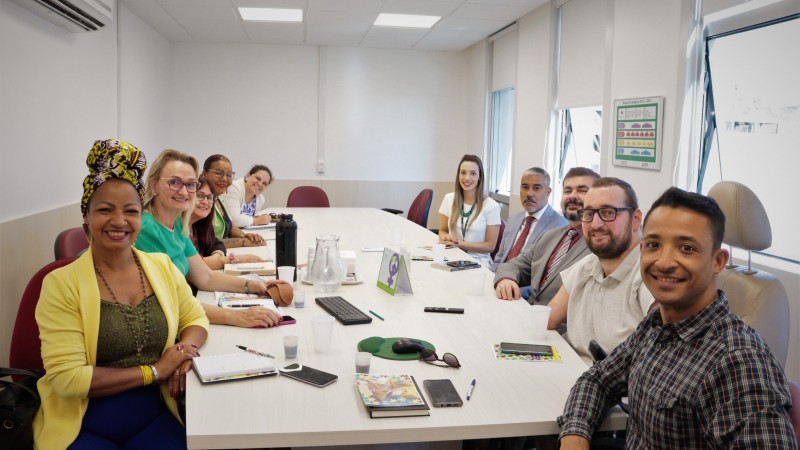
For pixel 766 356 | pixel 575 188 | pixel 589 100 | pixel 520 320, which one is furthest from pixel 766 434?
pixel 589 100

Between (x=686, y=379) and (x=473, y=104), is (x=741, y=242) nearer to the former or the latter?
(x=686, y=379)

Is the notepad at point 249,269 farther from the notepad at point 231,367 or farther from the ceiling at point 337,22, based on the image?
the ceiling at point 337,22

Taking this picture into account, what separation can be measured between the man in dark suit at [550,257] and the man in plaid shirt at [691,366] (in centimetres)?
128

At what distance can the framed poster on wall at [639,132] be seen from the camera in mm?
4191

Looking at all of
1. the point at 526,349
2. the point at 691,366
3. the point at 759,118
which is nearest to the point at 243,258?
the point at 526,349

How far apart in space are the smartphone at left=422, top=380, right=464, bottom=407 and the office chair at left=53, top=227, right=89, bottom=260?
1714 millimetres

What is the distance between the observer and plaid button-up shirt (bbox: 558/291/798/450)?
1.28 metres

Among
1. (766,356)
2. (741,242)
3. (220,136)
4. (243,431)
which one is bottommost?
(243,431)

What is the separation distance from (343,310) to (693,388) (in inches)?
56.1

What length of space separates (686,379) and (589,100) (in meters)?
4.16

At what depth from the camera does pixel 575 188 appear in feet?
10.8

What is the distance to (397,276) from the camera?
2854 millimetres

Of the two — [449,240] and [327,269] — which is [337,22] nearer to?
[449,240]

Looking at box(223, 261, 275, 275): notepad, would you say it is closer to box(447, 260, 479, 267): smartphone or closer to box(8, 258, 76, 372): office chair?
box(447, 260, 479, 267): smartphone
